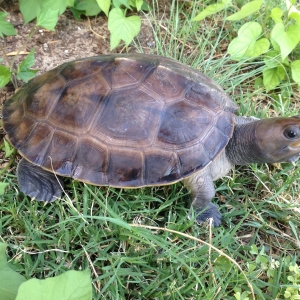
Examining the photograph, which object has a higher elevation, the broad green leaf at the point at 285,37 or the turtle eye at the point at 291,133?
the broad green leaf at the point at 285,37

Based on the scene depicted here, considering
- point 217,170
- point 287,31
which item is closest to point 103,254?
point 217,170

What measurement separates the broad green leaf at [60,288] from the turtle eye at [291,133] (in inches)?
49.9

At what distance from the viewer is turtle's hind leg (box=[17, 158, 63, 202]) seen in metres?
1.94

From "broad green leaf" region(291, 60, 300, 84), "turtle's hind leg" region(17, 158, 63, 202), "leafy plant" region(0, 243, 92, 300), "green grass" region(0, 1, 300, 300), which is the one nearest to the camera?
"leafy plant" region(0, 243, 92, 300)

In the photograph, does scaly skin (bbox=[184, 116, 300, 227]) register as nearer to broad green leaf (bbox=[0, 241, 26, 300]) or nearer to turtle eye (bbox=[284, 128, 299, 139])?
turtle eye (bbox=[284, 128, 299, 139])

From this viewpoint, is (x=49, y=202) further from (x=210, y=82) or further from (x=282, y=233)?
(x=282, y=233)

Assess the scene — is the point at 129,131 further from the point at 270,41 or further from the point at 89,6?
the point at 270,41

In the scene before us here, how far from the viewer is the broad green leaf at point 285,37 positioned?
2.30 meters

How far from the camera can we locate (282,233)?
2.02m

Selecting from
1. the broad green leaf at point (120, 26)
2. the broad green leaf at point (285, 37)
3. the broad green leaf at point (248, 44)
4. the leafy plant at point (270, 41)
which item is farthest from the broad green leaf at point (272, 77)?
the broad green leaf at point (120, 26)

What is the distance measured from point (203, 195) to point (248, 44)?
1201 millimetres

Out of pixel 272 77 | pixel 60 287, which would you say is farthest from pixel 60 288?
pixel 272 77

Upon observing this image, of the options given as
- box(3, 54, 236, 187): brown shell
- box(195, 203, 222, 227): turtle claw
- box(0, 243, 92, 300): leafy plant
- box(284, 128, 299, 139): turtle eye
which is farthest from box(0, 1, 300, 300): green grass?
box(0, 243, 92, 300): leafy plant

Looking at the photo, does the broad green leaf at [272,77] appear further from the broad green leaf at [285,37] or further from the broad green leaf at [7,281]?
the broad green leaf at [7,281]
